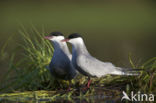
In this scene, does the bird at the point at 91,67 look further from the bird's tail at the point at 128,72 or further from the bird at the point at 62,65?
the bird at the point at 62,65

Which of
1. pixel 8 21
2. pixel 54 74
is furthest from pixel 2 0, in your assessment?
pixel 54 74

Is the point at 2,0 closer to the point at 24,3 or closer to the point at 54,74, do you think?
the point at 24,3

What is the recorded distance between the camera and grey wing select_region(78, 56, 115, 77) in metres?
6.27

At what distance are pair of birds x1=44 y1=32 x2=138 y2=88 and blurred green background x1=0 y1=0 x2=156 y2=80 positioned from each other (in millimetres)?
889

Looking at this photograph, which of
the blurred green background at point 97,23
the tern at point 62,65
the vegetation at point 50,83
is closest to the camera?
the vegetation at point 50,83

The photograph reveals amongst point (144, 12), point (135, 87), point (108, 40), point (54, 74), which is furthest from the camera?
point (144, 12)

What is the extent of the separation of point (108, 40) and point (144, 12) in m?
12.7

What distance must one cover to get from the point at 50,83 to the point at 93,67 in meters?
0.92

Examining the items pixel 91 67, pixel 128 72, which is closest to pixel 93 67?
pixel 91 67

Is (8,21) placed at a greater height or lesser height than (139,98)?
greater

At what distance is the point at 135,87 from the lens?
616 cm

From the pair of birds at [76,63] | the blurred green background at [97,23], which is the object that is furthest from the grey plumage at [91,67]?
the blurred green background at [97,23]

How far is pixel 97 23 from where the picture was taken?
2456 cm

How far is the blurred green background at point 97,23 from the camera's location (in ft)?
41.9
